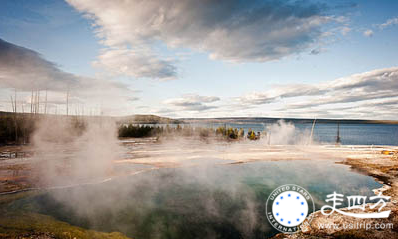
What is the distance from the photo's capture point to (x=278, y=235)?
19.2ft

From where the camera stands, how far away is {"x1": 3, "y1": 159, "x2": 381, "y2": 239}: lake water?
641 cm

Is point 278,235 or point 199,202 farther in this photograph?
point 199,202

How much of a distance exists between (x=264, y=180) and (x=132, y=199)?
266 inches

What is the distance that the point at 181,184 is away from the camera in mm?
10500

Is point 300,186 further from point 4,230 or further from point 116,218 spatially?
point 4,230

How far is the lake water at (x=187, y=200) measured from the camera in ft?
21.0

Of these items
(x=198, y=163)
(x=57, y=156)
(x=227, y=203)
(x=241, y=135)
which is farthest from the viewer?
(x=241, y=135)

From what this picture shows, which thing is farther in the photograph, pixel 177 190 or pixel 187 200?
pixel 177 190

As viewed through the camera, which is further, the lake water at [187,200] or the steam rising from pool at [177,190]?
the steam rising from pool at [177,190]

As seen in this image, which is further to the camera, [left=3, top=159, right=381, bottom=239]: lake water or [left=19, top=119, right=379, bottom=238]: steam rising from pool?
[left=19, top=119, right=379, bottom=238]: steam rising from pool

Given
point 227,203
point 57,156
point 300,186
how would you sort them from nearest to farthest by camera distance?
1. point 227,203
2. point 300,186
3. point 57,156

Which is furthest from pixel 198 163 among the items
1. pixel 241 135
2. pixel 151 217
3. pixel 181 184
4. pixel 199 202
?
pixel 241 135

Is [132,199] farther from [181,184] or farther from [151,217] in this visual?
[181,184]

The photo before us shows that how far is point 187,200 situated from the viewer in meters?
8.45
